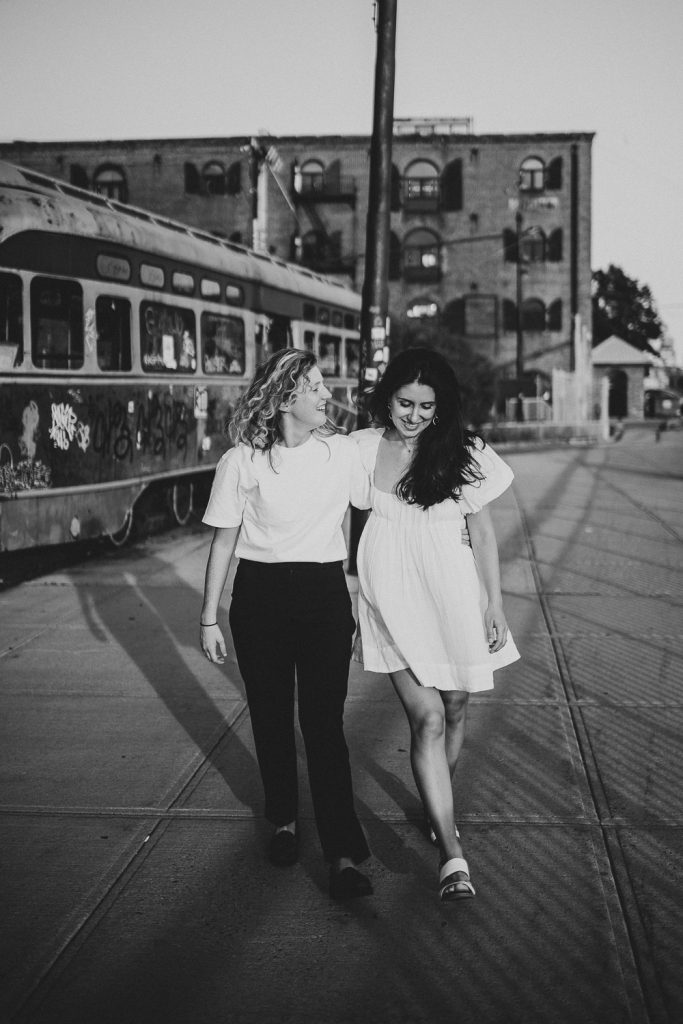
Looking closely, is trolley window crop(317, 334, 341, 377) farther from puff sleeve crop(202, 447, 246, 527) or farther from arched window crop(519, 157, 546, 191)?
arched window crop(519, 157, 546, 191)

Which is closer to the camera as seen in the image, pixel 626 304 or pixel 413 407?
pixel 413 407

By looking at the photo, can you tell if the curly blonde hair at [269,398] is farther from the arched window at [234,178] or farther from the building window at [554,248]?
the building window at [554,248]

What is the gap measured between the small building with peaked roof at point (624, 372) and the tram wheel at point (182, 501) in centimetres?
5976

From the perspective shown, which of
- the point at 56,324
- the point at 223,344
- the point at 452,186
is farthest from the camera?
the point at 452,186

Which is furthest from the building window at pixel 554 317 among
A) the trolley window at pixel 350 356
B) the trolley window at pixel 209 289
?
the trolley window at pixel 209 289

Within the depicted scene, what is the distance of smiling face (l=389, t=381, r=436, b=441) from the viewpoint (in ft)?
12.0

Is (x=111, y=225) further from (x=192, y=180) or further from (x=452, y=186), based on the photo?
(x=452, y=186)

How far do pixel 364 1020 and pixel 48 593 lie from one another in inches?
258

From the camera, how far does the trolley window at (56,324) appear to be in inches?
379

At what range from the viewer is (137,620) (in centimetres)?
791

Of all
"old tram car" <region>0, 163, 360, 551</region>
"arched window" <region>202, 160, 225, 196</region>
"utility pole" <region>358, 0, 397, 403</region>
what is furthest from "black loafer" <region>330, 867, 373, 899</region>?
"arched window" <region>202, 160, 225, 196</region>

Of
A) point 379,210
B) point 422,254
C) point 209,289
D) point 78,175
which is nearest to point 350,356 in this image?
point 209,289

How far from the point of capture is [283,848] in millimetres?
3889

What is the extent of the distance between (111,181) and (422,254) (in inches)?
573
